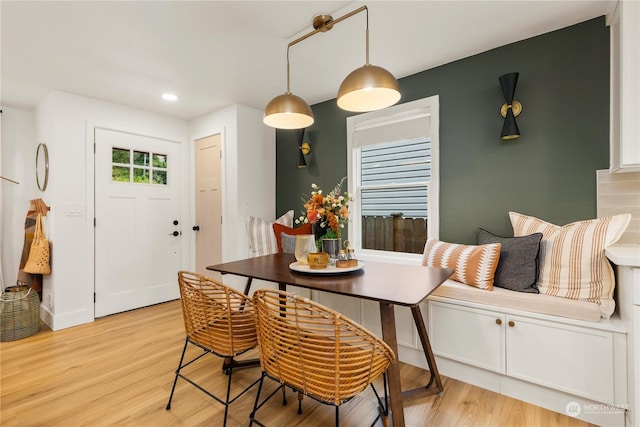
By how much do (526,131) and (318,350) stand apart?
2.24 meters

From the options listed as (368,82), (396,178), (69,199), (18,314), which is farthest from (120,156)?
(368,82)

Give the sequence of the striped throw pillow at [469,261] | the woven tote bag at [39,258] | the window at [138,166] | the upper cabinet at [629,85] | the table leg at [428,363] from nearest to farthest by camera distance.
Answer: the upper cabinet at [629,85] → the table leg at [428,363] → the striped throw pillow at [469,261] → the woven tote bag at [39,258] → the window at [138,166]

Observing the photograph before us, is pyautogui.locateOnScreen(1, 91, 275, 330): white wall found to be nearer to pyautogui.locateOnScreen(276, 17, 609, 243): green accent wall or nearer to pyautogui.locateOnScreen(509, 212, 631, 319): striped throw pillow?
pyautogui.locateOnScreen(276, 17, 609, 243): green accent wall

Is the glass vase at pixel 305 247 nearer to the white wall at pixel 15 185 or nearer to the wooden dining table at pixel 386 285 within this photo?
the wooden dining table at pixel 386 285

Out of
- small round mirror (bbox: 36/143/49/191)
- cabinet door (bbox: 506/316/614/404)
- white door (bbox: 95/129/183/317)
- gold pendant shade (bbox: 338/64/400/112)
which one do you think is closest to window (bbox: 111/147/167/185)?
white door (bbox: 95/129/183/317)

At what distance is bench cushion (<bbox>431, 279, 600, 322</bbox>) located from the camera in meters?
1.71

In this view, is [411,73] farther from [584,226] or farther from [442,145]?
[584,226]

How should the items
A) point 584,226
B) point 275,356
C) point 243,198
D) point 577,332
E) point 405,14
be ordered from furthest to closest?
1. point 243,198
2. point 405,14
3. point 584,226
4. point 577,332
5. point 275,356

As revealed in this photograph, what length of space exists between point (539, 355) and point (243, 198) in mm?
3063

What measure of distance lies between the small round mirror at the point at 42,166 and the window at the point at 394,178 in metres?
3.26

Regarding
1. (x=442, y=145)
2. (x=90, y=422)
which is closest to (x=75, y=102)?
(x=90, y=422)

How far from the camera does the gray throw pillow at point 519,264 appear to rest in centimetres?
197

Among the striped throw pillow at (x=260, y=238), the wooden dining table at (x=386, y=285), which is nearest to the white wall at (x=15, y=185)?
the striped throw pillow at (x=260, y=238)

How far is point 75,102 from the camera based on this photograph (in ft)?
10.6
